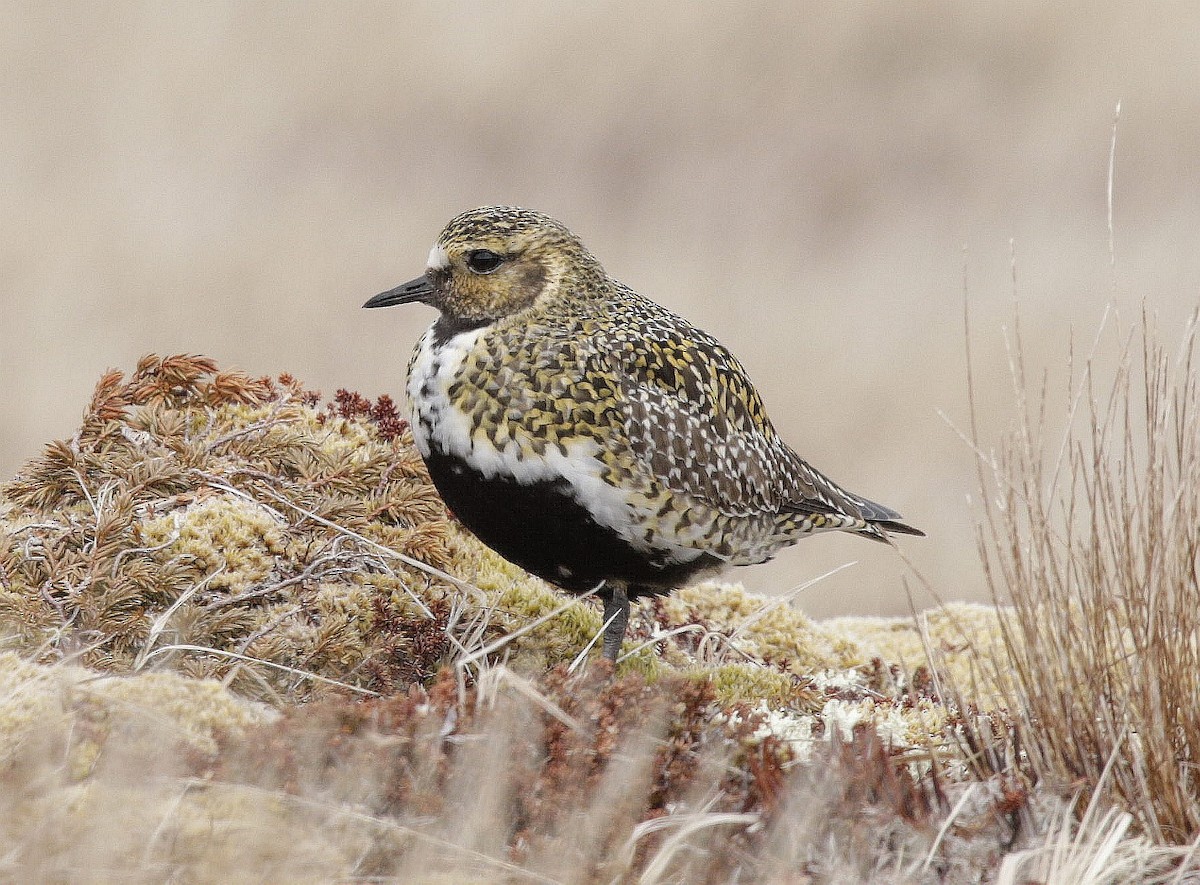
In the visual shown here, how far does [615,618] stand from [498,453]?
0.81 metres

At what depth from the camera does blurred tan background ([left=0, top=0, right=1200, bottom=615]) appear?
400 inches

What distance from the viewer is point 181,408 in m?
5.39

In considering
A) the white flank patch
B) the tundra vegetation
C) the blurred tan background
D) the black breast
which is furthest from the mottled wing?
the blurred tan background

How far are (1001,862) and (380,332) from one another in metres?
7.98

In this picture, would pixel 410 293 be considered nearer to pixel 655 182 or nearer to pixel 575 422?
pixel 575 422

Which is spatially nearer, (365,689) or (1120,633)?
(1120,633)

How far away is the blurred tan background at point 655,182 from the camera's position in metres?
10.2

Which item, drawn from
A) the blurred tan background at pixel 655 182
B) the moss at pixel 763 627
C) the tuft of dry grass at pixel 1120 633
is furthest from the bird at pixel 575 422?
the blurred tan background at pixel 655 182

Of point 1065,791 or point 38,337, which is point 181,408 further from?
point 38,337

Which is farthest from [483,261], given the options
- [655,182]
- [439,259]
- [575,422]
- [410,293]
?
[655,182]

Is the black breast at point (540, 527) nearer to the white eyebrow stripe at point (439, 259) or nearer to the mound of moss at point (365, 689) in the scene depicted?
the mound of moss at point (365, 689)

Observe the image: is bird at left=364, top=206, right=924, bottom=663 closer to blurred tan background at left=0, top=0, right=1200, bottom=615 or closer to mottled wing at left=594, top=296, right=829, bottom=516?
mottled wing at left=594, top=296, right=829, bottom=516

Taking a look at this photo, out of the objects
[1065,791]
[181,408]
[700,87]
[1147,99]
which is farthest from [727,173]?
[1065,791]

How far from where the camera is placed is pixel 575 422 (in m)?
4.41
